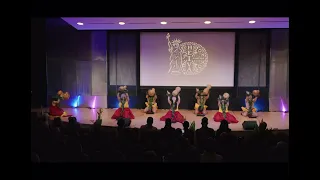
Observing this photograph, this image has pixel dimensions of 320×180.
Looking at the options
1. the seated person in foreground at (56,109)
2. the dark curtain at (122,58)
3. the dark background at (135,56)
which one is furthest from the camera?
the dark curtain at (122,58)

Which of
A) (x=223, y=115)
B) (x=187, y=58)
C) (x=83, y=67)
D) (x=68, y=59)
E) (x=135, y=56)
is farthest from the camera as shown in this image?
(x=83, y=67)

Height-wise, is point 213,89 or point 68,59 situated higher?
point 68,59

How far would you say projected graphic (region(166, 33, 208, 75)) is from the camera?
717 centimetres

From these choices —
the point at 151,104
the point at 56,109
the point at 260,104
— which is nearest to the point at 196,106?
the point at 151,104

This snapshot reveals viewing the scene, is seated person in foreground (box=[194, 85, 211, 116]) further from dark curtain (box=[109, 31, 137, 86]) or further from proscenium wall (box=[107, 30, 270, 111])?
dark curtain (box=[109, 31, 137, 86])

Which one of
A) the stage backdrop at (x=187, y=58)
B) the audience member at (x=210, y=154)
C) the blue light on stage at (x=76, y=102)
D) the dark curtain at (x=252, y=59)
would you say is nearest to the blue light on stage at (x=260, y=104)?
the dark curtain at (x=252, y=59)

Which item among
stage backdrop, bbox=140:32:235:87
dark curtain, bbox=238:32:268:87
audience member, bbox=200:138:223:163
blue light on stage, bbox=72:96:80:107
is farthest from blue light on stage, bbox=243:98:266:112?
audience member, bbox=200:138:223:163

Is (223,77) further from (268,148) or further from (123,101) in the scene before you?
(268,148)

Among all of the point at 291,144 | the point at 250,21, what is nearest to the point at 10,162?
the point at 291,144

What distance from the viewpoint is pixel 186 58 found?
719 cm

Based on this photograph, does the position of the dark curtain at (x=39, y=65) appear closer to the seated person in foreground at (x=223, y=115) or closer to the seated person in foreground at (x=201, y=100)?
the seated person in foreground at (x=201, y=100)

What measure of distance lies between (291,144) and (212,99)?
5.31 m

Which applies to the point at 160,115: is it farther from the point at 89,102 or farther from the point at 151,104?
the point at 89,102

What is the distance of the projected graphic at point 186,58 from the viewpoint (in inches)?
282
